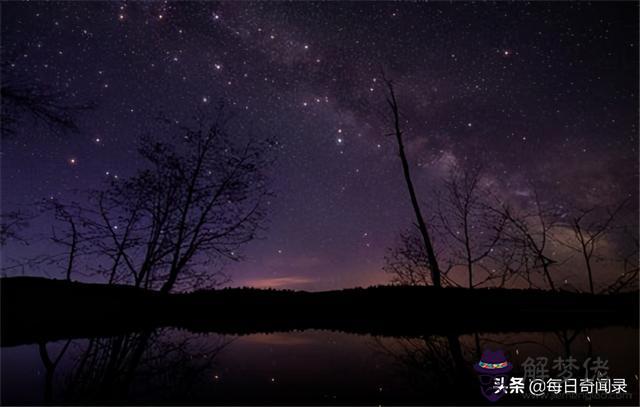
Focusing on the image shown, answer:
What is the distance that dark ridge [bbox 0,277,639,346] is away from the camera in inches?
314

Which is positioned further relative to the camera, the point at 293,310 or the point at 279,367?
the point at 293,310

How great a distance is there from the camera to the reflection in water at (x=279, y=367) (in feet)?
11.6

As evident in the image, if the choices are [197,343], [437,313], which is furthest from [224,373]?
[437,313]

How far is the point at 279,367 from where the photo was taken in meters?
4.93

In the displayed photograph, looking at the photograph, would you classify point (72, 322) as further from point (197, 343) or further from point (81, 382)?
point (81, 382)

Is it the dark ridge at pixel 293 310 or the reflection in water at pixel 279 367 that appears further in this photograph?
the dark ridge at pixel 293 310

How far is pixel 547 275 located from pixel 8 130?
1672 cm

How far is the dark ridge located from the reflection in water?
125cm

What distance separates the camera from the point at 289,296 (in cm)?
1402

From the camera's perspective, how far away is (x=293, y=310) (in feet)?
44.2

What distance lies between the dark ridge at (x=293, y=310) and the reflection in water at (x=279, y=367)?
1.25 meters

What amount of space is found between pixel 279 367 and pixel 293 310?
8826 millimetres

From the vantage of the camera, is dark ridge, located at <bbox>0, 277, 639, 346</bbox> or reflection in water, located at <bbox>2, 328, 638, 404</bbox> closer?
reflection in water, located at <bbox>2, 328, 638, 404</bbox>

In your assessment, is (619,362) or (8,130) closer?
(619,362)
